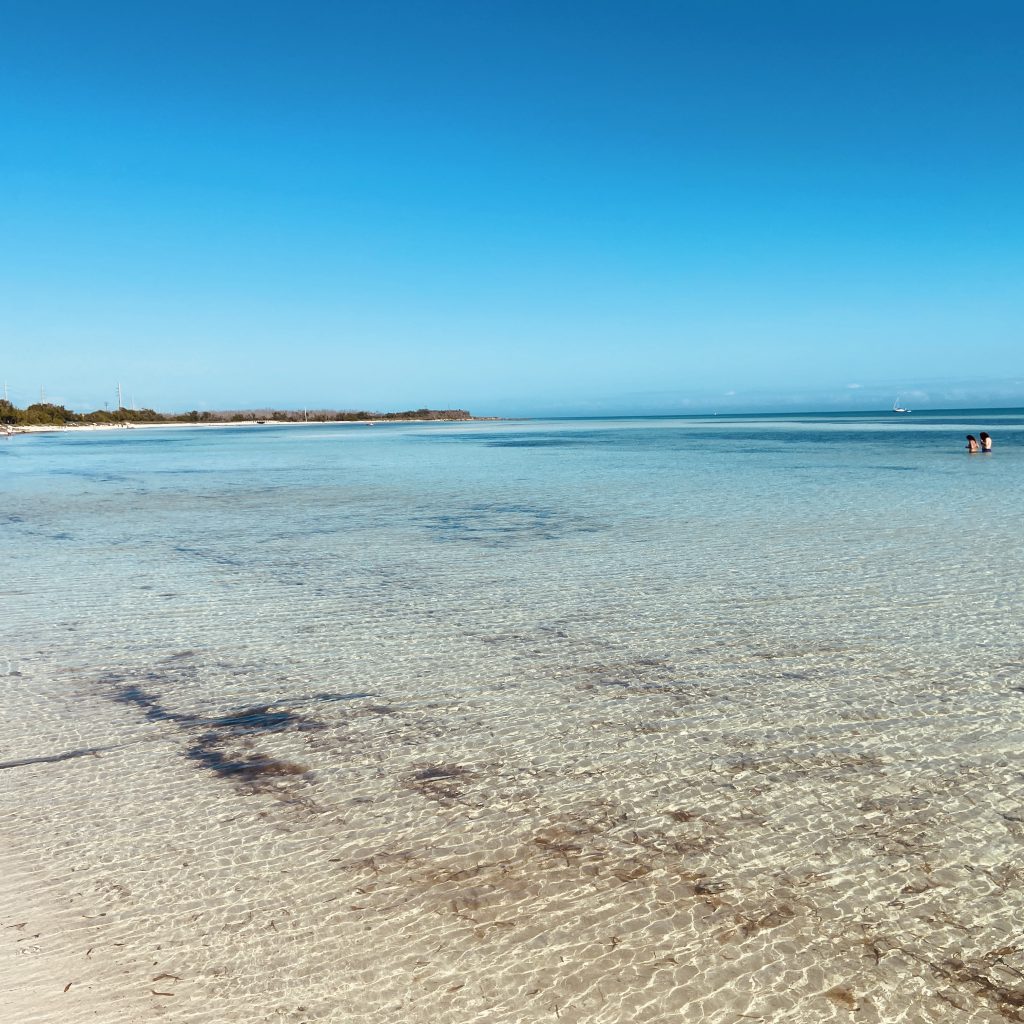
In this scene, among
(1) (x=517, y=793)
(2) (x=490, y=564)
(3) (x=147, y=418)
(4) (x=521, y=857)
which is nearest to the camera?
(4) (x=521, y=857)

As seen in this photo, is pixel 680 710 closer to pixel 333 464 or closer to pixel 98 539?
pixel 98 539

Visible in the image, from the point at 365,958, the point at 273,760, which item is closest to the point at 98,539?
the point at 273,760

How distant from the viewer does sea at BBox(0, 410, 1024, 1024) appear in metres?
3.19

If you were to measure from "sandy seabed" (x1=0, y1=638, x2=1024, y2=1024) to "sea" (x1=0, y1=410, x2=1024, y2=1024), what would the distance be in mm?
18

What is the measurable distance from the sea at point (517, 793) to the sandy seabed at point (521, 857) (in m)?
0.02

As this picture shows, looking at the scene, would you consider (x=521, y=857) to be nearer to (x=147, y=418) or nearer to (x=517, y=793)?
(x=517, y=793)

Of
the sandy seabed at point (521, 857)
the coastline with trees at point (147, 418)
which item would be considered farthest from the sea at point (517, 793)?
the coastline with trees at point (147, 418)

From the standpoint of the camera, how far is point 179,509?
19250 mm

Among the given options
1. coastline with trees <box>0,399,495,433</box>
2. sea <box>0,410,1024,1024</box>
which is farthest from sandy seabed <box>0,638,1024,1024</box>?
coastline with trees <box>0,399,495,433</box>

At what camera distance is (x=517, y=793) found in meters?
4.67

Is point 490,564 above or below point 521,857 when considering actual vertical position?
above

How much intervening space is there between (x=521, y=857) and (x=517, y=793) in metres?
0.68

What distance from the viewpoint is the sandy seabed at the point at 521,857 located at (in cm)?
312

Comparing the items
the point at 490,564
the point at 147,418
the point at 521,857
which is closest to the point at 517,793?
the point at 521,857
